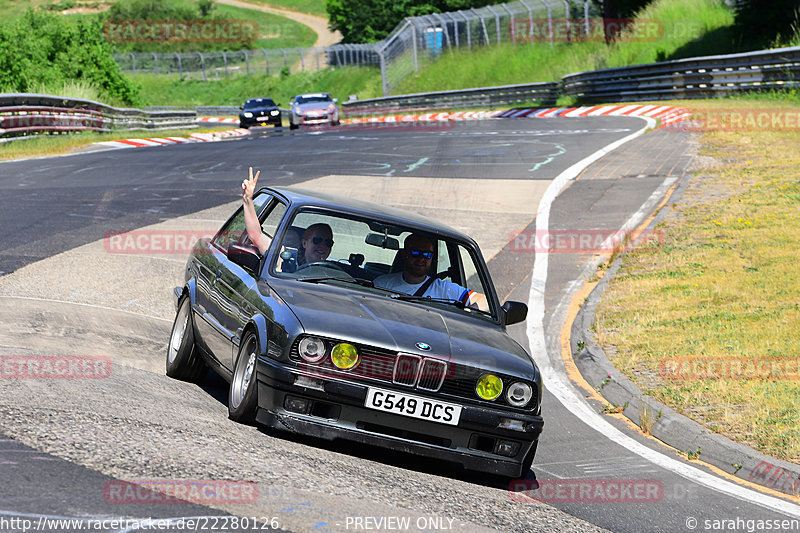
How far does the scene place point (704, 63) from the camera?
3184 cm

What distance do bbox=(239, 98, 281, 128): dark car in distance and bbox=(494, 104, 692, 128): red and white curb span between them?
13.8m

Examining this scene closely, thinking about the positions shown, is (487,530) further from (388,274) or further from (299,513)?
(388,274)

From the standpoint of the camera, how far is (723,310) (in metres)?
10.9

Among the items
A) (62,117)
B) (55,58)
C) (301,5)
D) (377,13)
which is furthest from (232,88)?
(301,5)

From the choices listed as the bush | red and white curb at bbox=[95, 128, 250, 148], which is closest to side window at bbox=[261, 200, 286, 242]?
red and white curb at bbox=[95, 128, 250, 148]

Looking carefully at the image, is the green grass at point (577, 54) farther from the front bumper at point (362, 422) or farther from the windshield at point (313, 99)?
the front bumper at point (362, 422)

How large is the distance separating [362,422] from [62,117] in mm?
28364

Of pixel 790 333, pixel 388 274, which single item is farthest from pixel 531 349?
pixel 388 274

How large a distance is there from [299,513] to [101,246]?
9143mm

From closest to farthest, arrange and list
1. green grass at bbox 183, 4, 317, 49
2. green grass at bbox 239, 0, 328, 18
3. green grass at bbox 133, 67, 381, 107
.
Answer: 1. green grass at bbox 133, 67, 381, 107
2. green grass at bbox 183, 4, 317, 49
3. green grass at bbox 239, 0, 328, 18

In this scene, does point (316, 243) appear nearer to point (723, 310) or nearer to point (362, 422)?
point (362, 422)

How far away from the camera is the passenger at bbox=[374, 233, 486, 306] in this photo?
718 centimetres

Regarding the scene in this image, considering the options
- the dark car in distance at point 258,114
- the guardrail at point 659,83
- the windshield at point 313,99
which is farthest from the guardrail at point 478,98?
the windshield at point 313,99

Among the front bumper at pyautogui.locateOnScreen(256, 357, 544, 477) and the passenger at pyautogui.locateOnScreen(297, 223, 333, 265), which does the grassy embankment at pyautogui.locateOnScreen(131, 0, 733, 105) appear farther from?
the front bumper at pyautogui.locateOnScreen(256, 357, 544, 477)
